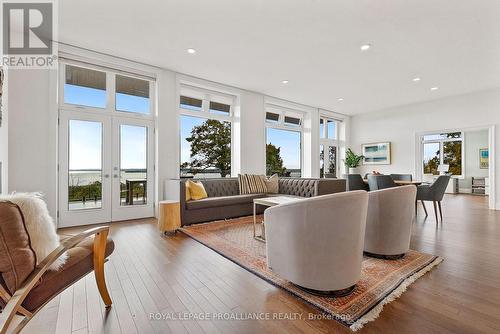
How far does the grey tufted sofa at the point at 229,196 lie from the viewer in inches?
169

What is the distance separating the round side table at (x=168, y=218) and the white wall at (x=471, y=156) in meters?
11.1

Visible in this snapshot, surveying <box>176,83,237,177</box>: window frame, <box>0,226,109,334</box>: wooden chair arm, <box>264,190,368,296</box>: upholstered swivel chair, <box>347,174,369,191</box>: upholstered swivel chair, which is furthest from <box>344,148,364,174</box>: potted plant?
<box>0,226,109,334</box>: wooden chair arm

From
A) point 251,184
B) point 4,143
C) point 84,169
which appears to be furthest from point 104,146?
point 251,184

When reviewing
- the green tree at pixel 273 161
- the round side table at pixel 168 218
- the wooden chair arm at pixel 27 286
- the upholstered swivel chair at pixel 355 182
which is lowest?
the round side table at pixel 168 218

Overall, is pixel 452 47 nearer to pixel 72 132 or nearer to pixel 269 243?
pixel 269 243

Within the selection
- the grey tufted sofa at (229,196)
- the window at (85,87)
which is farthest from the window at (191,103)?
the grey tufted sofa at (229,196)

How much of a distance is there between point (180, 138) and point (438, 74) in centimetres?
587

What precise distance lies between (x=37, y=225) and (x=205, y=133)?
4912 millimetres

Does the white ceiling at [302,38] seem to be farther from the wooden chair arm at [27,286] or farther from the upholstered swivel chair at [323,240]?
the wooden chair arm at [27,286]

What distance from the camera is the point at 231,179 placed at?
17.9 feet

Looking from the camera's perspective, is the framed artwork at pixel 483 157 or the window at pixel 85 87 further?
the framed artwork at pixel 483 157

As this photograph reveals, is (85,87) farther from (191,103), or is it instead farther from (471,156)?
(471,156)

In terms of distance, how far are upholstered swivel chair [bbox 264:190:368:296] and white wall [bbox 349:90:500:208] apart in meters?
6.68

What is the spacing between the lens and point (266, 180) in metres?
5.70
